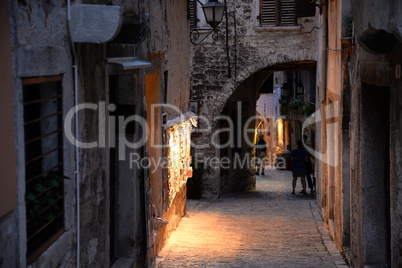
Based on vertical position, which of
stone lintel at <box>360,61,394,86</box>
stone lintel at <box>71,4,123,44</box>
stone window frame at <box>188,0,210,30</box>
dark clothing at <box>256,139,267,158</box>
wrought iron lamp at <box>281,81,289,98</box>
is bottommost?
dark clothing at <box>256,139,267,158</box>

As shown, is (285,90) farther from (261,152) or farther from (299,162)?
(299,162)

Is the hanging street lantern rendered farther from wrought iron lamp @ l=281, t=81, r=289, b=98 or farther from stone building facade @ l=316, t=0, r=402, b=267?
wrought iron lamp @ l=281, t=81, r=289, b=98

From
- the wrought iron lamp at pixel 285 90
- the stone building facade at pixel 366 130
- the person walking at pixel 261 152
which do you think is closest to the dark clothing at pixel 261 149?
the person walking at pixel 261 152

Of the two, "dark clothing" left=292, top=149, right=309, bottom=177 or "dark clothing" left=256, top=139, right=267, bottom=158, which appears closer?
"dark clothing" left=292, top=149, right=309, bottom=177

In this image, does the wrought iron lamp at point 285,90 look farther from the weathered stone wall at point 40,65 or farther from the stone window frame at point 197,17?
the weathered stone wall at point 40,65

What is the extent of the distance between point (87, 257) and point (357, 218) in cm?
387

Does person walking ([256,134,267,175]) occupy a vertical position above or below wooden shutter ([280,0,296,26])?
→ below

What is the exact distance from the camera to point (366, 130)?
289 inches

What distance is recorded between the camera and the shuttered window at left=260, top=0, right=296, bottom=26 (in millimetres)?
15594

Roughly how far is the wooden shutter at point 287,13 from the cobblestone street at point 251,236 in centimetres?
436

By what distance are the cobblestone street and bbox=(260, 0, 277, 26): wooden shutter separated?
4365 millimetres

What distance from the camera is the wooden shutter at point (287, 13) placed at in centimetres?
1559

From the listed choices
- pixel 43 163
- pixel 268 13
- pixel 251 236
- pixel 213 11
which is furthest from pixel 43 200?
pixel 268 13

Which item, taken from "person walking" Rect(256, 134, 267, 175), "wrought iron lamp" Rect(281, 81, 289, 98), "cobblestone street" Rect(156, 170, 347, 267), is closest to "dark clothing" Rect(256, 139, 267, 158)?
"person walking" Rect(256, 134, 267, 175)
